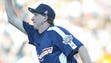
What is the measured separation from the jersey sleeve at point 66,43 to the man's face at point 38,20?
8cm

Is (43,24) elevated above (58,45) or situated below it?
above

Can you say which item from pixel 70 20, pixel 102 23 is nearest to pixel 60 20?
pixel 70 20

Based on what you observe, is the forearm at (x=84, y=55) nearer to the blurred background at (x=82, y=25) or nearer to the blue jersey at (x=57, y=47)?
the blue jersey at (x=57, y=47)

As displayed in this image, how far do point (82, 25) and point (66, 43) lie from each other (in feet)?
3.26

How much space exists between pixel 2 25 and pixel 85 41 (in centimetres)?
60

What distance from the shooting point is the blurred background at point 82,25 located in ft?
8.10

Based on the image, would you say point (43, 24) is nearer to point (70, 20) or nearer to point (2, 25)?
point (70, 20)

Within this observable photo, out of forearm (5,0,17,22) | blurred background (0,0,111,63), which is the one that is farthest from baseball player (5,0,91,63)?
blurred background (0,0,111,63)

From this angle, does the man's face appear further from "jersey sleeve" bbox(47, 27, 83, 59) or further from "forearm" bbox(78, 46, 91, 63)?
"forearm" bbox(78, 46, 91, 63)

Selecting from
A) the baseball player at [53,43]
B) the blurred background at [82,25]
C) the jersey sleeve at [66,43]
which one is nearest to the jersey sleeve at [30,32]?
the baseball player at [53,43]

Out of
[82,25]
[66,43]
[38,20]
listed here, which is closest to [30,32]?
[38,20]

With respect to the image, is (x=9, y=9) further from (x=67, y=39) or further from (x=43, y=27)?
(x=67, y=39)

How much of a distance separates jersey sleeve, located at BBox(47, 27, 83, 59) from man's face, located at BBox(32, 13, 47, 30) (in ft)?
0.28

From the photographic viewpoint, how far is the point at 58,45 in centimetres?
153
